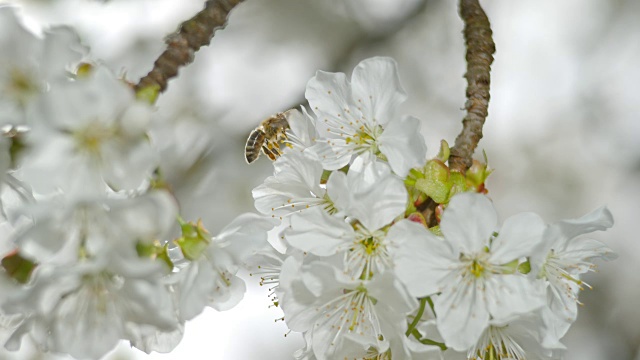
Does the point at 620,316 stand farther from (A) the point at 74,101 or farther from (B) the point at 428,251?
(A) the point at 74,101

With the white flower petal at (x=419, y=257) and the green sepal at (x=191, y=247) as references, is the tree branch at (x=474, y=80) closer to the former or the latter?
the white flower petal at (x=419, y=257)

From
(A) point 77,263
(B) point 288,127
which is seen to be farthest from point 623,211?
(A) point 77,263

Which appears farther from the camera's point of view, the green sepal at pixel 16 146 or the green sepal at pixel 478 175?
the green sepal at pixel 478 175

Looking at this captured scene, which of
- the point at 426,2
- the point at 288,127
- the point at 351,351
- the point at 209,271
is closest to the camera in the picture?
the point at 209,271

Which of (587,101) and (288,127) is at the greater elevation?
A: (587,101)

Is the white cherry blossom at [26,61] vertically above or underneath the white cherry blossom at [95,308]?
above

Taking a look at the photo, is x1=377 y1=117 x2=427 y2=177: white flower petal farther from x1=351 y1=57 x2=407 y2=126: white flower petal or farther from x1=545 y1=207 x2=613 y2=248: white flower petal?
x1=545 y1=207 x2=613 y2=248: white flower petal

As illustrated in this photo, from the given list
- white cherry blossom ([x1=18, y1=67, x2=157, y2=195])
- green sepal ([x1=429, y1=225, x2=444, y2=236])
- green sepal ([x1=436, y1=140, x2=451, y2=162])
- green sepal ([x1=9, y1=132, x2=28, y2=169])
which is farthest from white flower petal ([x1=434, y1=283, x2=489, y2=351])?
green sepal ([x1=9, y1=132, x2=28, y2=169])

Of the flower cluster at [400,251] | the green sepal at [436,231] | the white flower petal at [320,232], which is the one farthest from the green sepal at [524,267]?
the white flower petal at [320,232]

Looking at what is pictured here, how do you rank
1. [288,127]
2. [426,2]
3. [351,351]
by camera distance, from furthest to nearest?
[426,2], [288,127], [351,351]
